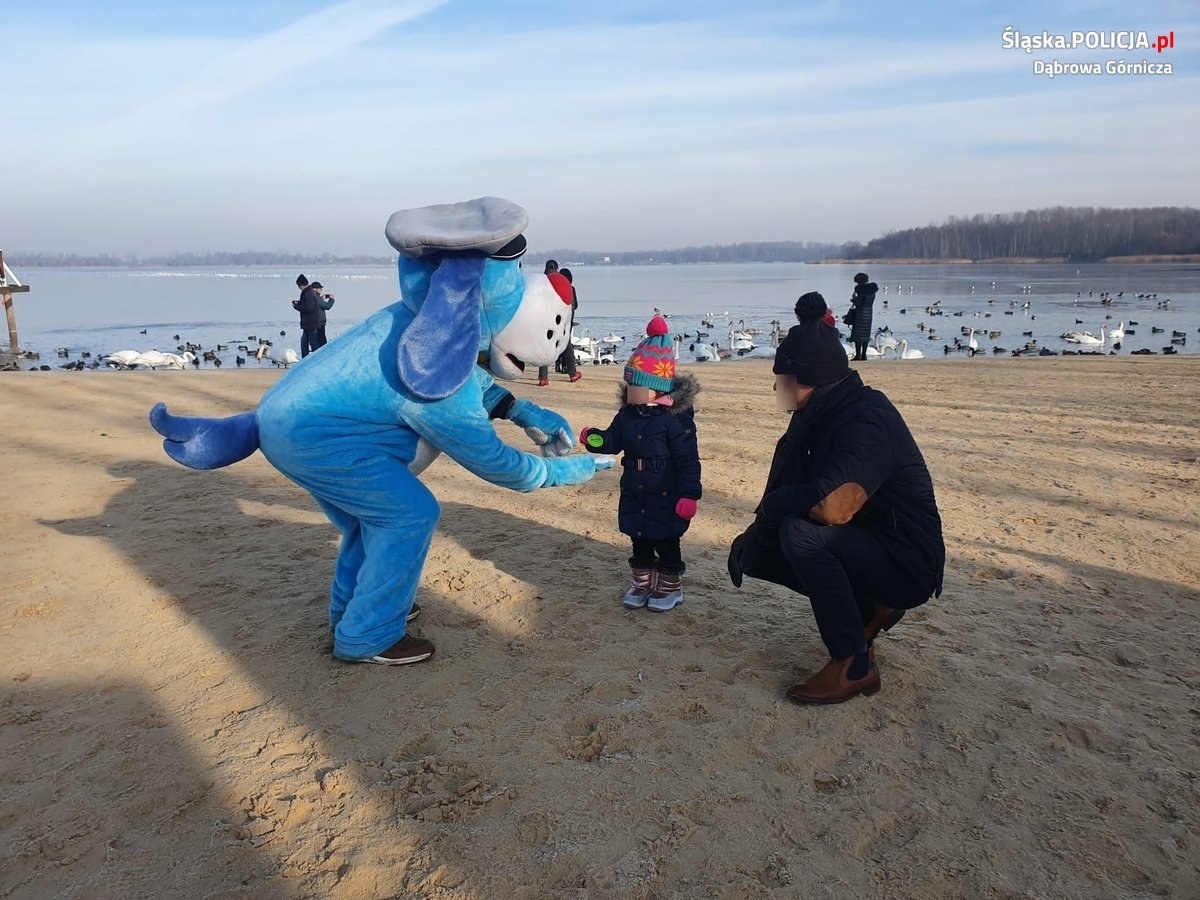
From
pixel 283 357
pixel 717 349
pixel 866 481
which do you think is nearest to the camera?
pixel 866 481

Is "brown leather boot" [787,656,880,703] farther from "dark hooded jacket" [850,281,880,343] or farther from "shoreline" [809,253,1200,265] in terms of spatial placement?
"shoreline" [809,253,1200,265]

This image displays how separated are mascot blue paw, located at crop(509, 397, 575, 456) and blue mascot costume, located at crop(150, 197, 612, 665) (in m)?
0.23

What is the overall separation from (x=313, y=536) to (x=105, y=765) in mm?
2352

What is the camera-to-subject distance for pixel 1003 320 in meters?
28.7

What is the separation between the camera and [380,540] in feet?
10.9

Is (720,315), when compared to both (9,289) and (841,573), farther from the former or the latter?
(841,573)

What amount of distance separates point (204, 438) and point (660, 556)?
2105mm

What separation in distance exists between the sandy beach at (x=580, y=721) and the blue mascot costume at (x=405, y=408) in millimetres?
509

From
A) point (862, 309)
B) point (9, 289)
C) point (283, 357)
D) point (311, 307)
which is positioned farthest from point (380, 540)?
point (9, 289)

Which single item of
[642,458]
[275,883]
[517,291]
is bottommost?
[275,883]

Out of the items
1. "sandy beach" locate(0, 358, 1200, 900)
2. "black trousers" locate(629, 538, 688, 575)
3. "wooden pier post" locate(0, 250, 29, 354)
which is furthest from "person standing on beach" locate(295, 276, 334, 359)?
"wooden pier post" locate(0, 250, 29, 354)

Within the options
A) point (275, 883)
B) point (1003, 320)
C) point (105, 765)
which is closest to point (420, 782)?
point (275, 883)

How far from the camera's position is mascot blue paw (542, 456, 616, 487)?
3537mm

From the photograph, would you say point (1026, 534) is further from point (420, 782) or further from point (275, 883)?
point (275, 883)
